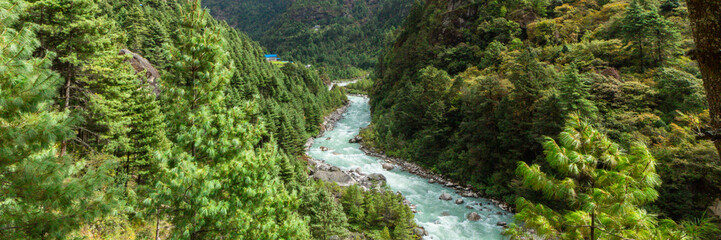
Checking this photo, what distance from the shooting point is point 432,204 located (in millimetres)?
24328

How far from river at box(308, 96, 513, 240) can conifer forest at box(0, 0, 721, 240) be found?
0.21 m

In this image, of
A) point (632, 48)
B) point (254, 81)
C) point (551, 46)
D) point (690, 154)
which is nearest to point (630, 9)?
point (632, 48)

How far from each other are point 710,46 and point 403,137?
37128mm

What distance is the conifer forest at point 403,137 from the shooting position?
15.7 ft

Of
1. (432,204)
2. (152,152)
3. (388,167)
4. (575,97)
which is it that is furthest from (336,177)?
(152,152)

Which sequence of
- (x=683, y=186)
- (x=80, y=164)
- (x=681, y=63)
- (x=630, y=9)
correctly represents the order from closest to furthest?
(x=80, y=164) → (x=683, y=186) → (x=681, y=63) → (x=630, y=9)

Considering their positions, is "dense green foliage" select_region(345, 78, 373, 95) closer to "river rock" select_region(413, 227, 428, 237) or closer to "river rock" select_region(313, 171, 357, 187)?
"river rock" select_region(313, 171, 357, 187)

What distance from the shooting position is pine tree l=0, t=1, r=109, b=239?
4395 mm

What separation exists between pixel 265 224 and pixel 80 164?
12.2 ft

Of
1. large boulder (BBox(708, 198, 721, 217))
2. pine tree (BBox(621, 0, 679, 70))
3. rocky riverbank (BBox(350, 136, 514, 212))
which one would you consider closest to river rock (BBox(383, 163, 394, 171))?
rocky riverbank (BBox(350, 136, 514, 212))

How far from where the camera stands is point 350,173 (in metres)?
31.5

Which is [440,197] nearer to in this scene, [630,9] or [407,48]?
[630,9]

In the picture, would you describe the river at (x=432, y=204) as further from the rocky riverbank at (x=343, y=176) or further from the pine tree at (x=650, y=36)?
the pine tree at (x=650, y=36)

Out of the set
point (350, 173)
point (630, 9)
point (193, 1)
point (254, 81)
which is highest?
point (630, 9)
